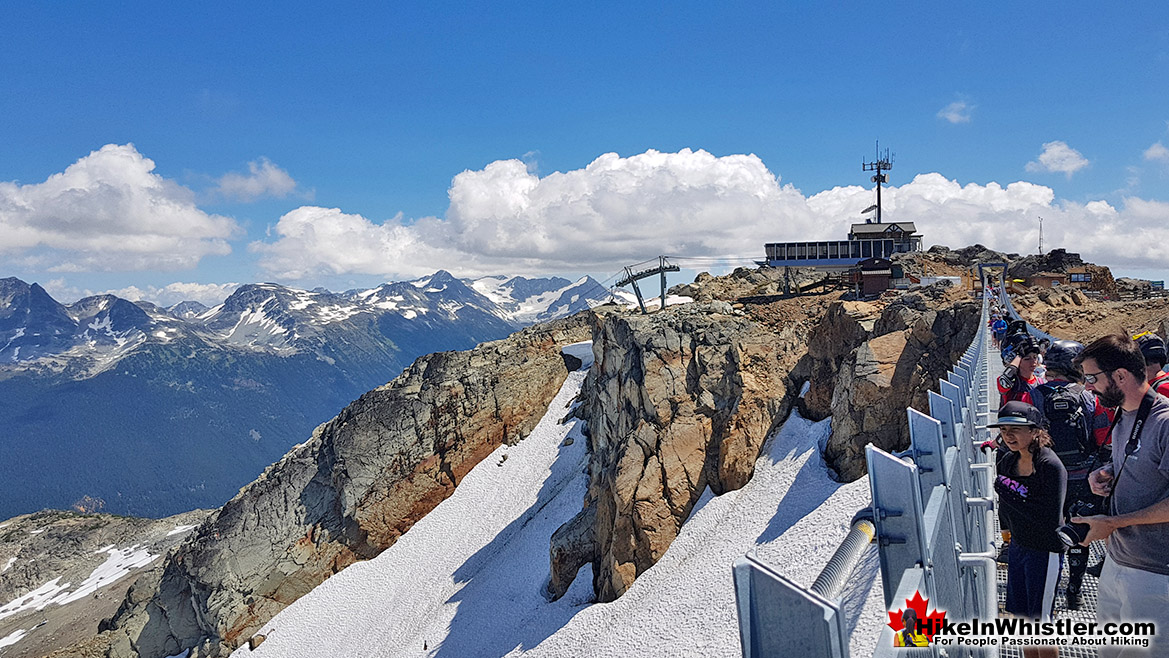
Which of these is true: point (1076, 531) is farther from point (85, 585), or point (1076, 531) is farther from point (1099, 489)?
point (85, 585)

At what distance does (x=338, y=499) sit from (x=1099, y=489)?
5140 centimetres

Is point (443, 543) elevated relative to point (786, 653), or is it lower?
lower

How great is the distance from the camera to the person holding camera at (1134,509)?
4.07 metres

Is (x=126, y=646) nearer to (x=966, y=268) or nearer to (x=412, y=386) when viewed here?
(x=412, y=386)

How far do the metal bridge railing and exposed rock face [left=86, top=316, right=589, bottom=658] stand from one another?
4642 centimetres

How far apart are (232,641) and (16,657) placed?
174ft

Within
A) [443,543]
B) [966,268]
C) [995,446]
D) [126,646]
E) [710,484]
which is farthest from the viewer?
[966,268]

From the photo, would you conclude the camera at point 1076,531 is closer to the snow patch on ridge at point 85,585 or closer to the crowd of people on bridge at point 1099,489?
the crowd of people on bridge at point 1099,489

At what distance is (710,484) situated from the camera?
96.2 feet

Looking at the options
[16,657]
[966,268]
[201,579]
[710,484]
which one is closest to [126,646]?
[201,579]

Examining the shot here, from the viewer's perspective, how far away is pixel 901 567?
3160mm

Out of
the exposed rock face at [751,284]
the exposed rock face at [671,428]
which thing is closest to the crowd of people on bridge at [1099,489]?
the exposed rock face at [671,428]

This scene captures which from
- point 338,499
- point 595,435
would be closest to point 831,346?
point 595,435

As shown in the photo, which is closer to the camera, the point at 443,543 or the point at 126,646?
the point at 443,543
